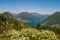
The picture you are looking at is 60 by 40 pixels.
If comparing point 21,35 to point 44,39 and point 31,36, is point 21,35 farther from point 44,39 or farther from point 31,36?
point 44,39

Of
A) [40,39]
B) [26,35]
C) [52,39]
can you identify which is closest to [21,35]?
[26,35]

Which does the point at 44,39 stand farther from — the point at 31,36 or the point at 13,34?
the point at 13,34

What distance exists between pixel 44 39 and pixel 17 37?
1332 mm

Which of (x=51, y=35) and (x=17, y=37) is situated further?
(x=51, y=35)

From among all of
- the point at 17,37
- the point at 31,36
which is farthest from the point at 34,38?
the point at 17,37

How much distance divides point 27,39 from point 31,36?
0.38 meters

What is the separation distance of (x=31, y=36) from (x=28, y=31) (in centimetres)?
31

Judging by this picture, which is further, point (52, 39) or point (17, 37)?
point (52, 39)

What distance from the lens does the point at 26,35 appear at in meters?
10.1

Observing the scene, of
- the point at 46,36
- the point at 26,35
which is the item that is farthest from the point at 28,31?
the point at 46,36

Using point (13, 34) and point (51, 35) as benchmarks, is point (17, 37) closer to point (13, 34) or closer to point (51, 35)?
point (13, 34)

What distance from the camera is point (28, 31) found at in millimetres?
10250

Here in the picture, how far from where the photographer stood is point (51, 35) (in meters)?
10.4

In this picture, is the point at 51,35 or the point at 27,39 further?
the point at 51,35
